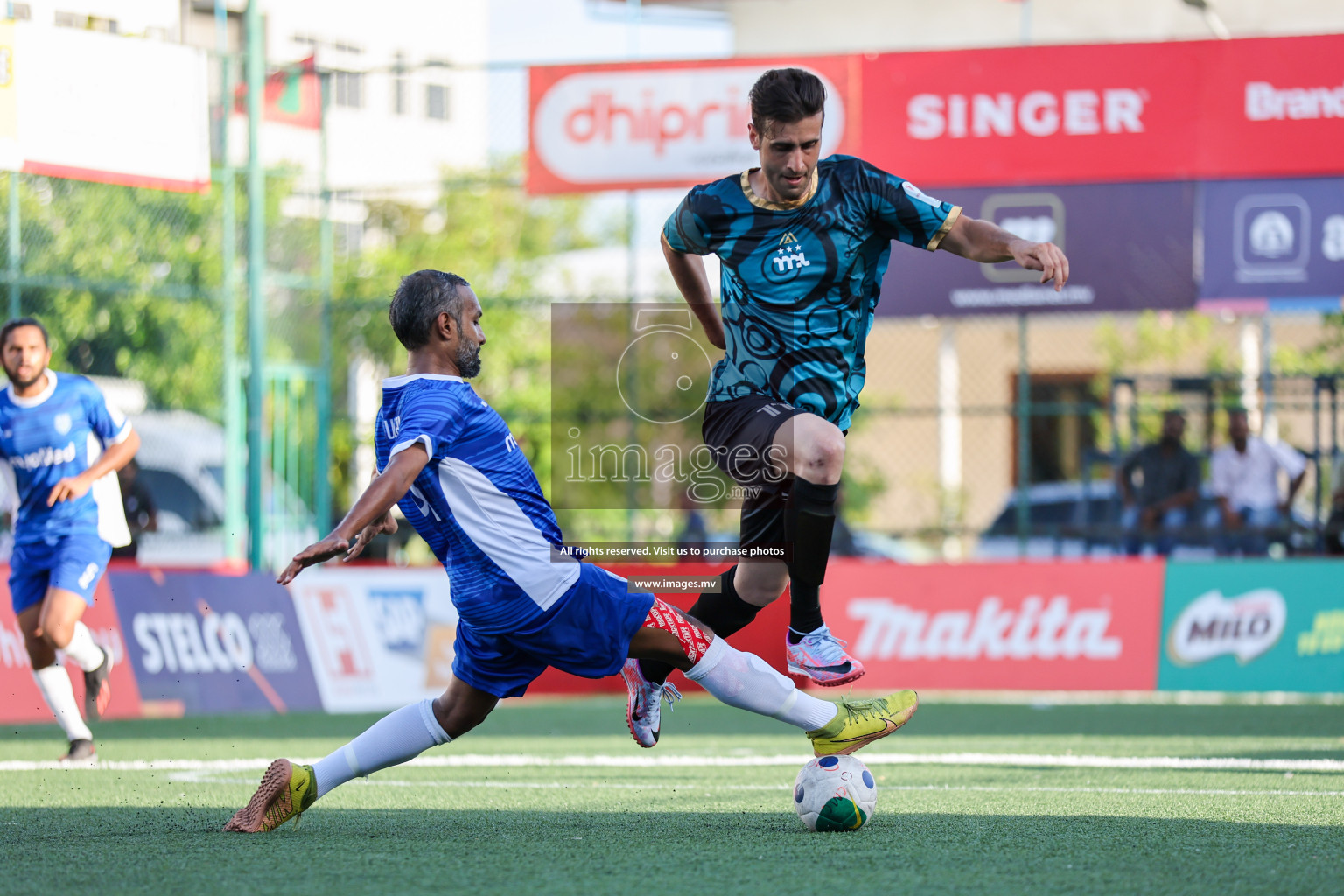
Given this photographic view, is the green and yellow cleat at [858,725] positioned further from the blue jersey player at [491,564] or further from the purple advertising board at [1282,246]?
the purple advertising board at [1282,246]

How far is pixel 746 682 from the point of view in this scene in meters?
4.70

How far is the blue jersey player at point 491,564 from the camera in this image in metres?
4.49

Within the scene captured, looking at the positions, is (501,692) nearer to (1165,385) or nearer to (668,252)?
(668,252)

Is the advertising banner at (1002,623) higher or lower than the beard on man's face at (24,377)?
lower

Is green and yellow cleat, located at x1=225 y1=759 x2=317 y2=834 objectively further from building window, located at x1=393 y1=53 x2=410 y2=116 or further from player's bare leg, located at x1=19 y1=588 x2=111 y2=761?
building window, located at x1=393 y1=53 x2=410 y2=116

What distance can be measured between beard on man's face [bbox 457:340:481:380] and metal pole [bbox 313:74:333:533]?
8584 millimetres

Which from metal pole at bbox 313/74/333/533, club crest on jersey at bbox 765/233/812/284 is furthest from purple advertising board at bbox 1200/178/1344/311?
club crest on jersey at bbox 765/233/812/284

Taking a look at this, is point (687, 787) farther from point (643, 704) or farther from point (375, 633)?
point (375, 633)

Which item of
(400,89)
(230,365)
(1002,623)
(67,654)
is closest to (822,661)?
(67,654)

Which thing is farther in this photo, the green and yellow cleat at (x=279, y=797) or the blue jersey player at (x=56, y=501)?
the blue jersey player at (x=56, y=501)

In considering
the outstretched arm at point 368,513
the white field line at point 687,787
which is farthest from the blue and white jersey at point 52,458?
the outstretched arm at point 368,513

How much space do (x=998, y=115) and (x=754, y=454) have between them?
26.2 feet

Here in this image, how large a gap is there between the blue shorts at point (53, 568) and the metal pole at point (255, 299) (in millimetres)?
4168

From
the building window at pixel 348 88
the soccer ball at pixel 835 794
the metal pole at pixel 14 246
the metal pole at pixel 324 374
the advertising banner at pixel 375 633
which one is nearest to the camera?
the soccer ball at pixel 835 794
